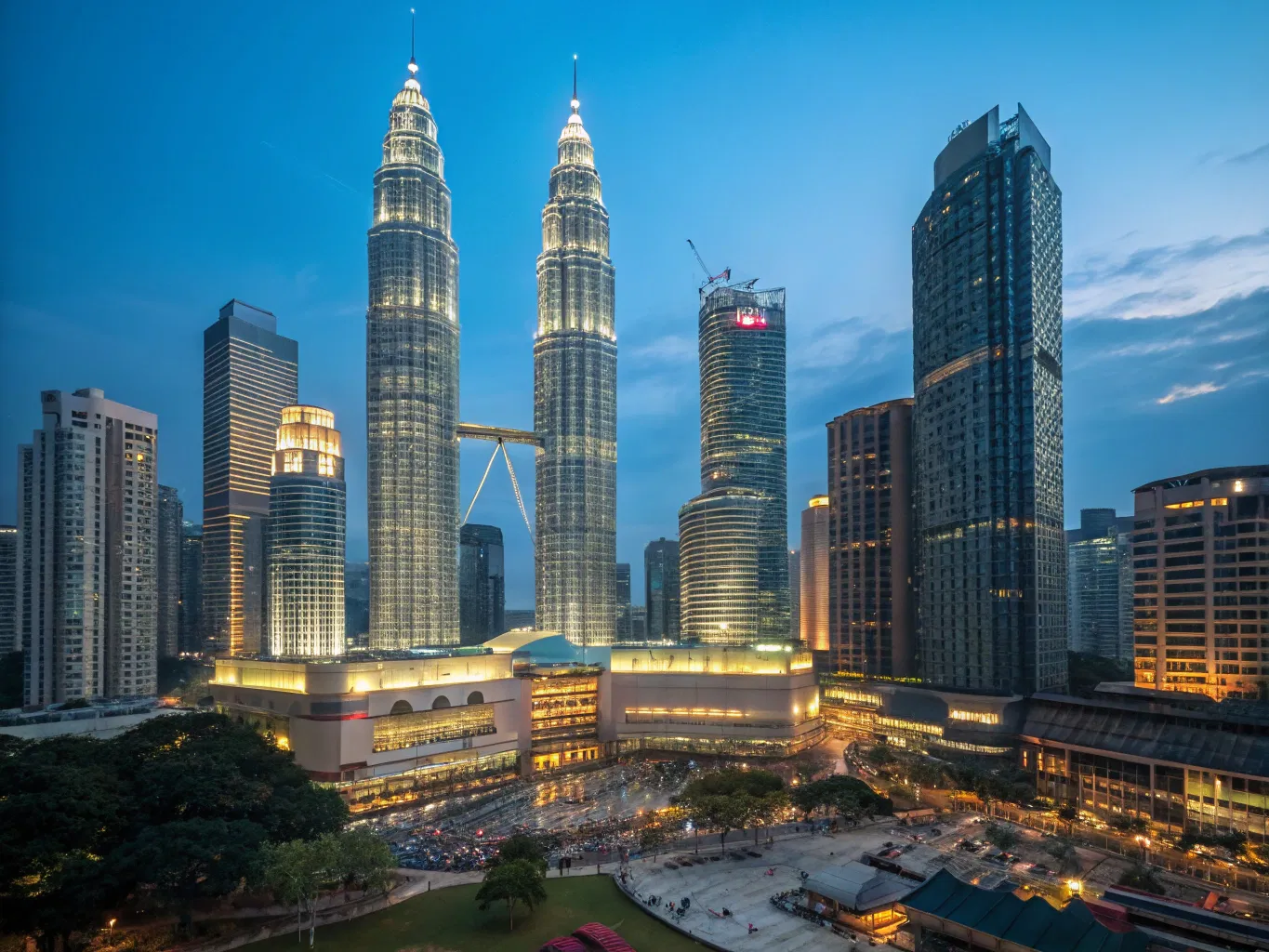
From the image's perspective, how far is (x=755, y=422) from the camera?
193 meters

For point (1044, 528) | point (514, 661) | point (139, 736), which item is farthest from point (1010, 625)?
point (139, 736)

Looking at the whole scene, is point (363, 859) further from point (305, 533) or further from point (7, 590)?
point (7, 590)

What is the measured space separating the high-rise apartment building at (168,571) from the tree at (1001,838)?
173915mm

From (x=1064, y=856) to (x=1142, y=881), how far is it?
18.5 feet

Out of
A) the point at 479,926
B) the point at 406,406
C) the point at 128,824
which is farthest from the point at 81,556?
the point at 479,926

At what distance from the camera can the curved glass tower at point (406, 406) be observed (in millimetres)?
151250

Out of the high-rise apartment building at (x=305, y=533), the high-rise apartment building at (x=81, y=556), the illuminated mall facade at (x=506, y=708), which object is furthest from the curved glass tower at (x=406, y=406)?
the high-rise apartment building at (x=81, y=556)

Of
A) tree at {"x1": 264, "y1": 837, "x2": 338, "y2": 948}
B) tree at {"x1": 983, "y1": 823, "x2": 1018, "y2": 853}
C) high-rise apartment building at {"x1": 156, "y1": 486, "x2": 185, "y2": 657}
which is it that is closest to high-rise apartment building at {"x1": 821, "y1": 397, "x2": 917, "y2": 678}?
tree at {"x1": 983, "y1": 823, "x2": 1018, "y2": 853}

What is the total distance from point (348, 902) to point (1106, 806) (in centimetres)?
6722

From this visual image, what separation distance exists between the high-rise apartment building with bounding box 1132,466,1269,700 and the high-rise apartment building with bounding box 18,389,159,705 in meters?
152

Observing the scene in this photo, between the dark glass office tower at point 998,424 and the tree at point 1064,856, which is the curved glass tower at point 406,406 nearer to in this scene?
the dark glass office tower at point 998,424

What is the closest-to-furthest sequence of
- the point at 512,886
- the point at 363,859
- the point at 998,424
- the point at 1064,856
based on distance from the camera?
the point at 512,886
the point at 363,859
the point at 1064,856
the point at 998,424

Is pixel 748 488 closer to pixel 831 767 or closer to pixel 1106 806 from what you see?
pixel 831 767

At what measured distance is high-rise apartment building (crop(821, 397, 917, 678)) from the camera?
5049 inches
